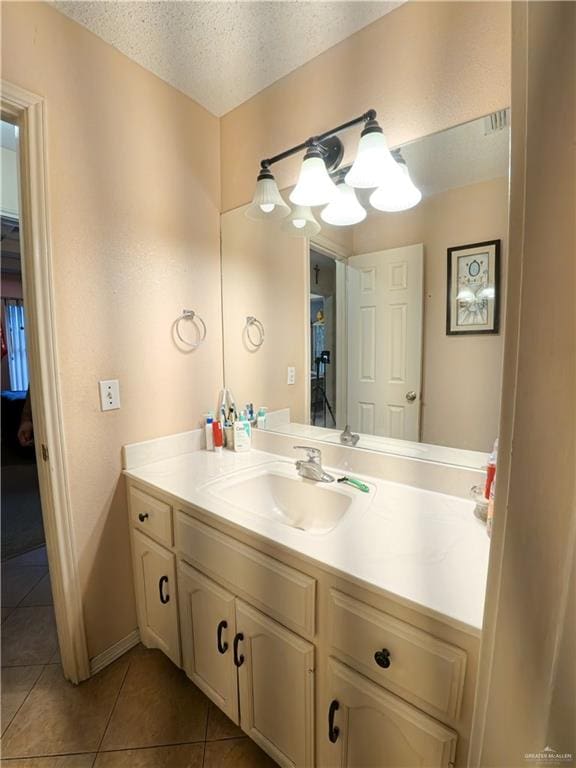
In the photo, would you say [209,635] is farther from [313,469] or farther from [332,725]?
[313,469]

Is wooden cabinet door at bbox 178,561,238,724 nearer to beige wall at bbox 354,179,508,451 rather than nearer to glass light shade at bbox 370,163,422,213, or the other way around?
Result: beige wall at bbox 354,179,508,451

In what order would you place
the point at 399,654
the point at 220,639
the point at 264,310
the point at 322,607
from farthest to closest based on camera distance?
1. the point at 264,310
2. the point at 220,639
3. the point at 322,607
4. the point at 399,654

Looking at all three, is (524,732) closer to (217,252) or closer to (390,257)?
(390,257)

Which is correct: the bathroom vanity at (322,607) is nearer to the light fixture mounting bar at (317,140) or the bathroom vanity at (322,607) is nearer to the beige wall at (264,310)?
the beige wall at (264,310)

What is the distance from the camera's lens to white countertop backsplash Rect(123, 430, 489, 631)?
26.7 inches

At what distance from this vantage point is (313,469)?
1275 mm

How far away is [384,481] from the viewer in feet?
4.08

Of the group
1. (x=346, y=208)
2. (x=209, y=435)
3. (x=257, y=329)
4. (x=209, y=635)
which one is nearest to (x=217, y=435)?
(x=209, y=435)

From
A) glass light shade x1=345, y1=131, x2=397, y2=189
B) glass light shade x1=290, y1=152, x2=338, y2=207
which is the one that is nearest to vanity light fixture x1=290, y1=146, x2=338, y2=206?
glass light shade x1=290, y1=152, x2=338, y2=207

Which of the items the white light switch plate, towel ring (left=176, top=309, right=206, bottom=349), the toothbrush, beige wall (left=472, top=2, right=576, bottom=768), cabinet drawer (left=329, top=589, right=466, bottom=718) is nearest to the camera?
beige wall (left=472, top=2, right=576, bottom=768)

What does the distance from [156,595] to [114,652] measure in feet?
1.21

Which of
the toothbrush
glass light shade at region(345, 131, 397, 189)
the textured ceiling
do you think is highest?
the textured ceiling

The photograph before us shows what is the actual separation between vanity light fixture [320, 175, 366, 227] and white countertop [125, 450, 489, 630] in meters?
0.98

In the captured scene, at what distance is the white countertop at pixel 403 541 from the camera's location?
676mm
